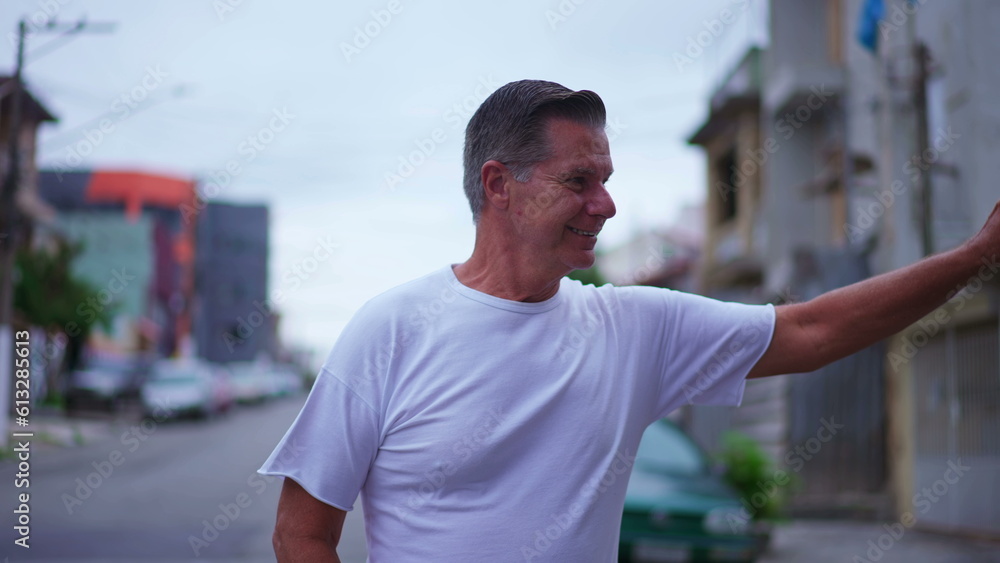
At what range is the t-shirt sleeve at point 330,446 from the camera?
2.02 m

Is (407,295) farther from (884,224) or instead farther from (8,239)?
(8,239)

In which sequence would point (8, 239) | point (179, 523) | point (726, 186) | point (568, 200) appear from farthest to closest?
point (726, 186), point (8, 239), point (179, 523), point (568, 200)

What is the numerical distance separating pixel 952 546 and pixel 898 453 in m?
2.67

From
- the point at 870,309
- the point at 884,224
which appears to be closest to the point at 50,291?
the point at 884,224

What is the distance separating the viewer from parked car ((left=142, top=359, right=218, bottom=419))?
92.2 ft

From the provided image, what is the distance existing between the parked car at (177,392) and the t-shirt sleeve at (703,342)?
27.5 m

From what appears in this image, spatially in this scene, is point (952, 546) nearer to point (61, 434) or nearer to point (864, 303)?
point (864, 303)

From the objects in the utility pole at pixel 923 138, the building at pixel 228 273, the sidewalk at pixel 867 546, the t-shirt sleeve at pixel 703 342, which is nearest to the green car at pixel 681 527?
the sidewalk at pixel 867 546

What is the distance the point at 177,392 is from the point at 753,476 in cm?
2119

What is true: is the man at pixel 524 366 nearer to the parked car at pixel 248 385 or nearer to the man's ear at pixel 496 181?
the man's ear at pixel 496 181

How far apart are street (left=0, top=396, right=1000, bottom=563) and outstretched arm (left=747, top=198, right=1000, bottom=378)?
706cm

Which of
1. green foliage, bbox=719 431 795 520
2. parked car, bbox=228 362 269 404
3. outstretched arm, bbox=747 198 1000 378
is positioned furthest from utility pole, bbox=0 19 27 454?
parked car, bbox=228 362 269 404

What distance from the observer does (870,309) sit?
214 centimetres

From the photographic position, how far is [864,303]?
84.7 inches
